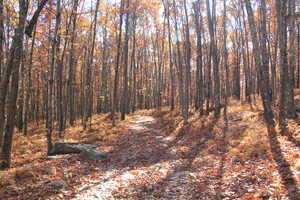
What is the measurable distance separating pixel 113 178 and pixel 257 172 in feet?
14.9

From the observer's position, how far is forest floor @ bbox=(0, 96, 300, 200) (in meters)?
5.56

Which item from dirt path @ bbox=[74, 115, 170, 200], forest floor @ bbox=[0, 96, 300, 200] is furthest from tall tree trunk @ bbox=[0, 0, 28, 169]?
dirt path @ bbox=[74, 115, 170, 200]

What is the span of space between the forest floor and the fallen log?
0.43 metres

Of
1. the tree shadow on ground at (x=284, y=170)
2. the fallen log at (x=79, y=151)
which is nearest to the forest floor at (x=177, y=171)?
the tree shadow on ground at (x=284, y=170)

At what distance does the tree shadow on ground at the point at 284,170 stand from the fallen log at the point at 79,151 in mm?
6785

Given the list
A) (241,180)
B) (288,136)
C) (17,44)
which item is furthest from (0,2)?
(288,136)

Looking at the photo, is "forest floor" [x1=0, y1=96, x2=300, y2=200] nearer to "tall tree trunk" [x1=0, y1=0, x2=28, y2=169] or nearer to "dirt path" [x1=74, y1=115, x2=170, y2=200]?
"dirt path" [x1=74, y1=115, x2=170, y2=200]

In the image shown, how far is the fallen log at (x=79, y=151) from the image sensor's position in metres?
9.56

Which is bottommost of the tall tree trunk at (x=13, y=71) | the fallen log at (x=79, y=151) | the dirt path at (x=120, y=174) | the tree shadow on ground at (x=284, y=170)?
the dirt path at (x=120, y=174)

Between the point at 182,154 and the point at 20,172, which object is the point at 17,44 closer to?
the point at 20,172

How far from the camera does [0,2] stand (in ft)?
29.6

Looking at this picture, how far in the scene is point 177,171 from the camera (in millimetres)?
7727

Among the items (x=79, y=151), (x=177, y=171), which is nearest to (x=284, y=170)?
(x=177, y=171)

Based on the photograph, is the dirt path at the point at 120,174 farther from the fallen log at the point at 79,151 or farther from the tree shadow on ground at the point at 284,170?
the tree shadow on ground at the point at 284,170
